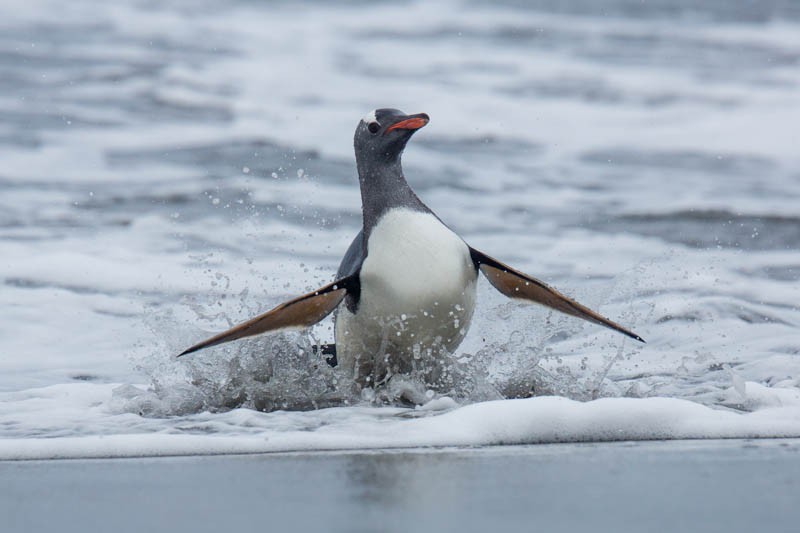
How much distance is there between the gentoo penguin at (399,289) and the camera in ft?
11.1

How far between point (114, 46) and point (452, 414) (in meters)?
11.7

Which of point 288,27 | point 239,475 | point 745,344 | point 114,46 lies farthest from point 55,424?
point 288,27

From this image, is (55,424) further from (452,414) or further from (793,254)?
(793,254)

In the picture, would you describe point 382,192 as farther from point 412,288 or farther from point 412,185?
point 412,185

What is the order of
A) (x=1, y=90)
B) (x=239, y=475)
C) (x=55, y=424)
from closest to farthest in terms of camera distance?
(x=239, y=475) → (x=55, y=424) → (x=1, y=90)

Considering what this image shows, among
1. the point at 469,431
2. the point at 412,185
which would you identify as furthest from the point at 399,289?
the point at 412,185

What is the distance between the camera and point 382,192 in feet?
11.7

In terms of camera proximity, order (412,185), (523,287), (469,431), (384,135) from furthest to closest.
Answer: (412,185)
(384,135)
(523,287)
(469,431)

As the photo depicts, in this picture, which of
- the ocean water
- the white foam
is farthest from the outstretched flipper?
the white foam

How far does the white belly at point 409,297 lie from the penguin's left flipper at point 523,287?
0.05 meters

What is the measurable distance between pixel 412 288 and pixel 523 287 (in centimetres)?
40

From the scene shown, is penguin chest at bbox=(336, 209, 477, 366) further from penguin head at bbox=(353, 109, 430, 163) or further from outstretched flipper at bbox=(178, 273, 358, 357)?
penguin head at bbox=(353, 109, 430, 163)

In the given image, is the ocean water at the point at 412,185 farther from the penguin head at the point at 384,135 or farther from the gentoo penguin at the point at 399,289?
the penguin head at the point at 384,135

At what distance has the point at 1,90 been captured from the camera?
11.9 meters
